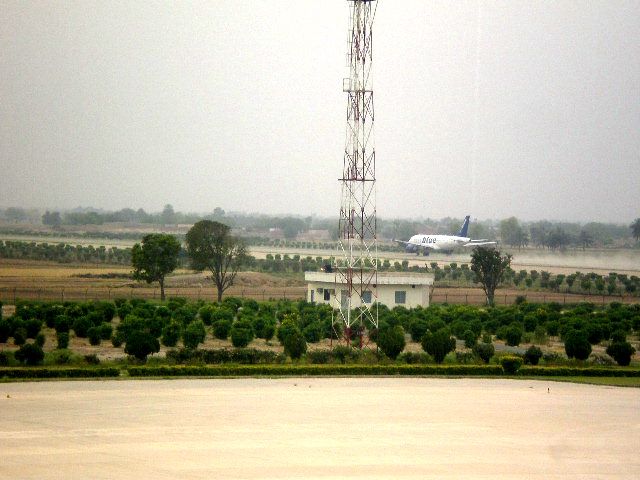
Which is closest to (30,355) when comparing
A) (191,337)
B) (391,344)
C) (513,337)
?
(191,337)

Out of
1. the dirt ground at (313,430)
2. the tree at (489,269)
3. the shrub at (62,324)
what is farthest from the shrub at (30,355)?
the tree at (489,269)

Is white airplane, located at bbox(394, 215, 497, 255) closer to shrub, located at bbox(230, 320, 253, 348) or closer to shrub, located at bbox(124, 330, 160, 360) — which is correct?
shrub, located at bbox(230, 320, 253, 348)

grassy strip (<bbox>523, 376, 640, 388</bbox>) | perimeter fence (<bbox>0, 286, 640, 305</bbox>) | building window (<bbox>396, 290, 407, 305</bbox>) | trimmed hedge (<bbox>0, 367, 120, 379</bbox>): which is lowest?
grassy strip (<bbox>523, 376, 640, 388</bbox>)

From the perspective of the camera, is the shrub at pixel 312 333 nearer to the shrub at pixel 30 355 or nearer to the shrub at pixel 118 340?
the shrub at pixel 118 340

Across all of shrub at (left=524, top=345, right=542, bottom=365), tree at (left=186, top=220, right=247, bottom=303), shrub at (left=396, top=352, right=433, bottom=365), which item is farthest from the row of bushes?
tree at (left=186, top=220, right=247, bottom=303)

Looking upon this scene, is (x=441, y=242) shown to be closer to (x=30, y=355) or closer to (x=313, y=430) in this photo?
(x=30, y=355)

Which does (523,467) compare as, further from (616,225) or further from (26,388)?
(616,225)

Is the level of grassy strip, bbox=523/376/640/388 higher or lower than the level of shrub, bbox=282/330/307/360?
lower
